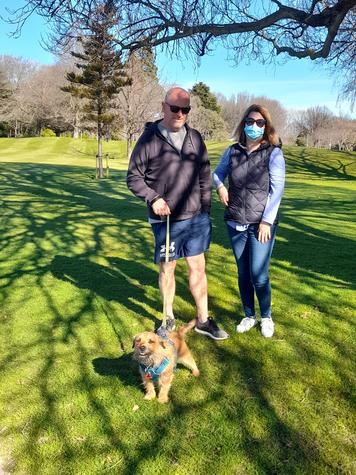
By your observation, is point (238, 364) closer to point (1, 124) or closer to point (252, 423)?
point (252, 423)

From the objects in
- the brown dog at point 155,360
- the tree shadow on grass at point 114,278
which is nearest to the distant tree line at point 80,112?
the tree shadow on grass at point 114,278

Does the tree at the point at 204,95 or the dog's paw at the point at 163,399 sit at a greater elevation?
the tree at the point at 204,95

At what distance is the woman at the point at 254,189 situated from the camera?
342 cm

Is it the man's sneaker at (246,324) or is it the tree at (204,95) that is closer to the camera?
the man's sneaker at (246,324)

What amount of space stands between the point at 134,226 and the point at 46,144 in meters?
37.5

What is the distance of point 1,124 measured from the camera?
184ft

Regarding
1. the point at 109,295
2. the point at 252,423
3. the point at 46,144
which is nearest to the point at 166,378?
the point at 252,423

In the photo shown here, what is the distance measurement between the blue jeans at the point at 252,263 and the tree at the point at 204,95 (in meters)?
67.1

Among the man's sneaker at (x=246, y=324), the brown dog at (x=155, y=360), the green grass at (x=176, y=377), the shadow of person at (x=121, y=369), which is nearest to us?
the green grass at (x=176, y=377)

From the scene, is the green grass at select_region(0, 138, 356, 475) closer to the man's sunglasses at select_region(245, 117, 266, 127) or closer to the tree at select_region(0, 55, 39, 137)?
the man's sunglasses at select_region(245, 117, 266, 127)

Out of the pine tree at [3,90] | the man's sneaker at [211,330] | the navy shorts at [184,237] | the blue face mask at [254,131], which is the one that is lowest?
the man's sneaker at [211,330]

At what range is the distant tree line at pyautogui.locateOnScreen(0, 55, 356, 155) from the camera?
36062mm

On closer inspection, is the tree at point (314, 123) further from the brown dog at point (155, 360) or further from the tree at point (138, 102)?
the brown dog at point (155, 360)

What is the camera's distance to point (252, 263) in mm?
3625
